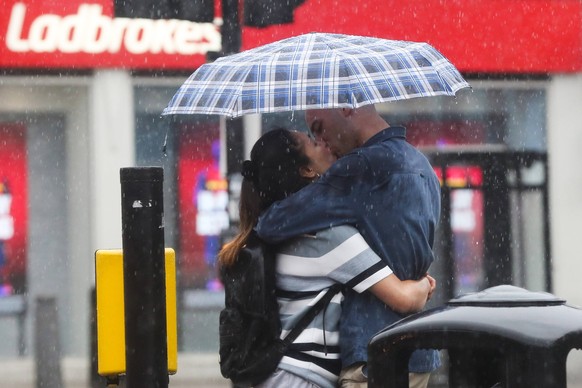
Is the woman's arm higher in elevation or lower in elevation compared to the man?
lower

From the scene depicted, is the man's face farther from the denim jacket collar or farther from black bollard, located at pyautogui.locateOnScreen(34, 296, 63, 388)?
black bollard, located at pyautogui.locateOnScreen(34, 296, 63, 388)

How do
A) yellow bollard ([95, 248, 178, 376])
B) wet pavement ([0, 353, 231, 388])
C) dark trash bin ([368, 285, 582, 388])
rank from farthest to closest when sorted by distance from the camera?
wet pavement ([0, 353, 231, 388]) → yellow bollard ([95, 248, 178, 376]) → dark trash bin ([368, 285, 582, 388])

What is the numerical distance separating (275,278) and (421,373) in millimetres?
486

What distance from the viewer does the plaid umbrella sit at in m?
3.79

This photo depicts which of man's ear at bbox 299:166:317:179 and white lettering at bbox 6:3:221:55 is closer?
man's ear at bbox 299:166:317:179

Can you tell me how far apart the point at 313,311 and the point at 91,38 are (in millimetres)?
10481

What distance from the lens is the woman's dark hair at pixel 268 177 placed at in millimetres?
3652

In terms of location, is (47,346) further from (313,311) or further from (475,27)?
(313,311)

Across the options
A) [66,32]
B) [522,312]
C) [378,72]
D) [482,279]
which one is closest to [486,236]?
[482,279]

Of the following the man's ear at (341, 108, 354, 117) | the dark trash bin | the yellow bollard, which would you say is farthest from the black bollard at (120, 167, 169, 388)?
the dark trash bin

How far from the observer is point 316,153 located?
3691 mm

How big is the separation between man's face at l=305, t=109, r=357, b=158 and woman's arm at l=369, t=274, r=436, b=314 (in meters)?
0.43

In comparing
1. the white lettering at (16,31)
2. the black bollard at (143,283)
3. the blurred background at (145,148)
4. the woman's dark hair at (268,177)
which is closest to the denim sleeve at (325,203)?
the woman's dark hair at (268,177)

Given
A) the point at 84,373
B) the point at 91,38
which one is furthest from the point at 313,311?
the point at 91,38
